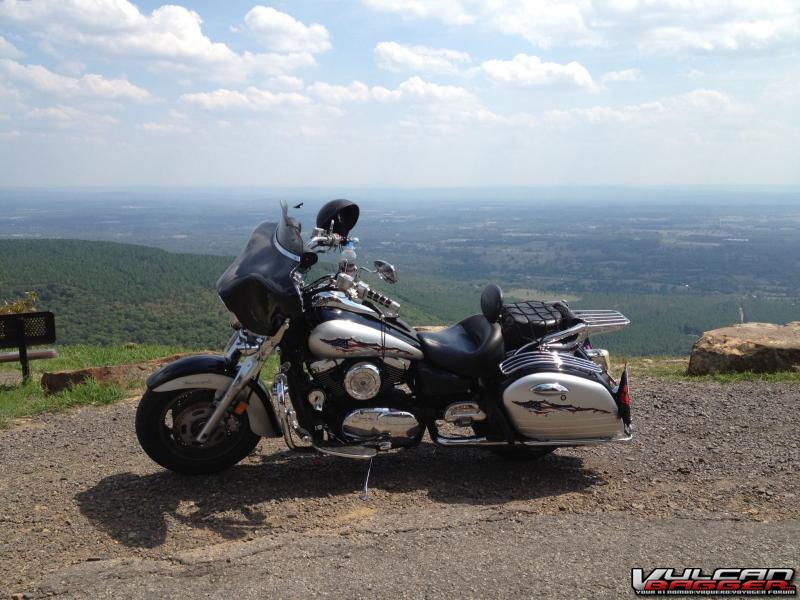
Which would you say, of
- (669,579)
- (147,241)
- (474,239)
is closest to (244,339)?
(669,579)

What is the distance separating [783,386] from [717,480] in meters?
3.39

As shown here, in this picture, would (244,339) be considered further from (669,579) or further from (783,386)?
(783,386)

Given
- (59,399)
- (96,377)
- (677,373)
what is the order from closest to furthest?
(59,399) < (96,377) < (677,373)

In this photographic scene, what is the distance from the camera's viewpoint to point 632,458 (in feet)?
18.9

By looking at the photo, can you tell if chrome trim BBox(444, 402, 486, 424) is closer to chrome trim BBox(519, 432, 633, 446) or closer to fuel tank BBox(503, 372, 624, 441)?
fuel tank BBox(503, 372, 624, 441)

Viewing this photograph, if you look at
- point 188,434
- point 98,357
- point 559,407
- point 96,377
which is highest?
point 559,407

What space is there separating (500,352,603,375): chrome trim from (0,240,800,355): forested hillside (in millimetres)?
11884

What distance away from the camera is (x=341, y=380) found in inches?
199

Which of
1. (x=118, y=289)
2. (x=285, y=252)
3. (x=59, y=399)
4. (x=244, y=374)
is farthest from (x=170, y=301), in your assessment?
(x=285, y=252)

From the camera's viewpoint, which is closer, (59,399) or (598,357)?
(598,357)

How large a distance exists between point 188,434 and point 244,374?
2.13 feet

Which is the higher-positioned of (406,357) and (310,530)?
(406,357)

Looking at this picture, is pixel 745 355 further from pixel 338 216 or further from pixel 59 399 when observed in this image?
pixel 59 399

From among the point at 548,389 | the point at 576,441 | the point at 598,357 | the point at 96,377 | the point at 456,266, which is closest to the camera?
the point at 548,389
